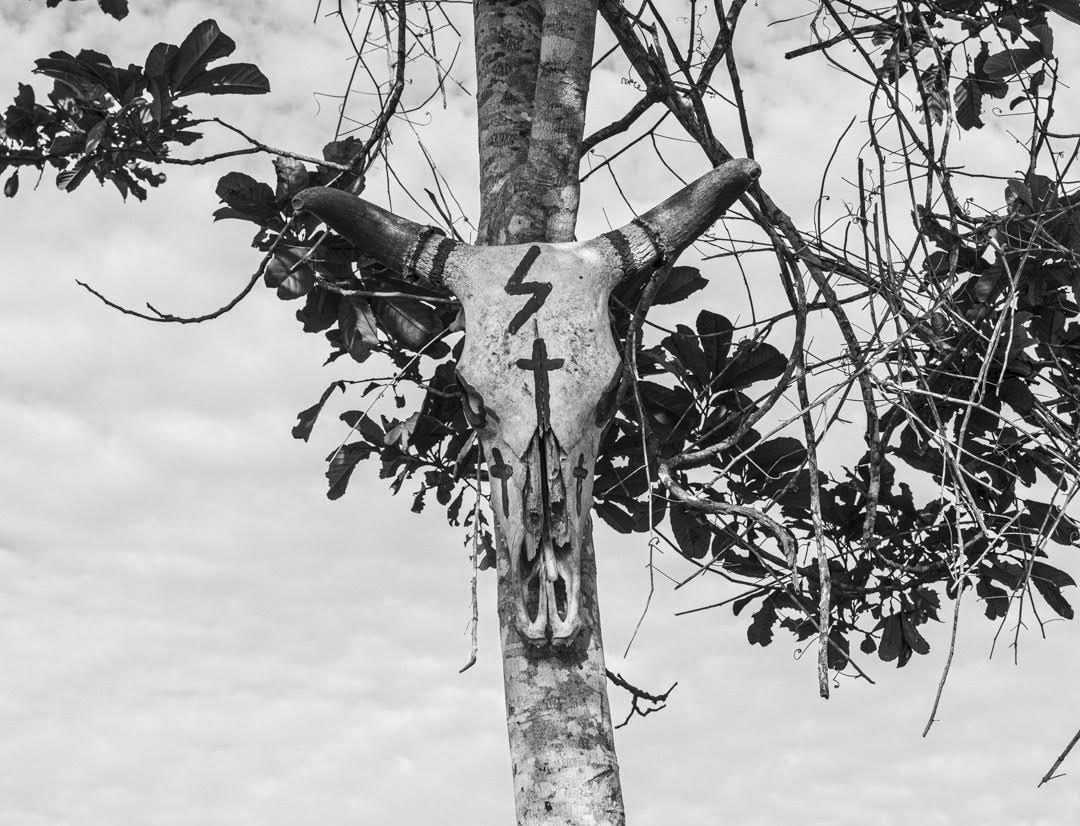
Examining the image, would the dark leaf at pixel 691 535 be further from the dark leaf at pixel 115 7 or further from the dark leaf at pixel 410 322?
the dark leaf at pixel 115 7

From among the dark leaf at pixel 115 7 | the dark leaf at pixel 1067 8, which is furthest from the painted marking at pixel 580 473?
the dark leaf at pixel 1067 8

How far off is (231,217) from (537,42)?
1226 mm

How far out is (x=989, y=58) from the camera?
14.0ft

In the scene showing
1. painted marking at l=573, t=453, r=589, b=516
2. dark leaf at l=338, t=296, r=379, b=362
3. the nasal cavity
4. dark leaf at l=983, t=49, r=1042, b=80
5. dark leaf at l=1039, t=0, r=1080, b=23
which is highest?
dark leaf at l=1039, t=0, r=1080, b=23

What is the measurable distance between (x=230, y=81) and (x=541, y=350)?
5.14 ft

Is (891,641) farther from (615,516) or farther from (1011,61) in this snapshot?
(1011,61)

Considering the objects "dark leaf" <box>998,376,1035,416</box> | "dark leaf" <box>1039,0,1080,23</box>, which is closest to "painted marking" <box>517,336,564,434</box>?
"dark leaf" <box>998,376,1035,416</box>

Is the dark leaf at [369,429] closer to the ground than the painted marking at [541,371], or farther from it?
farther from it

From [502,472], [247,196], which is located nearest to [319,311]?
[247,196]

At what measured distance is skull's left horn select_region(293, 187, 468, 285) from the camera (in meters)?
3.40

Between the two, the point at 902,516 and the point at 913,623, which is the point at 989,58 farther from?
the point at 913,623

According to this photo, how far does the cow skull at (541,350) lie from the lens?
285 centimetres

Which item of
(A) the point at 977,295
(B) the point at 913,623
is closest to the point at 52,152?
(A) the point at 977,295

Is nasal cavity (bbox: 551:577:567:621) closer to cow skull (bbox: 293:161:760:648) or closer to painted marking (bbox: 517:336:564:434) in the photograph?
cow skull (bbox: 293:161:760:648)
